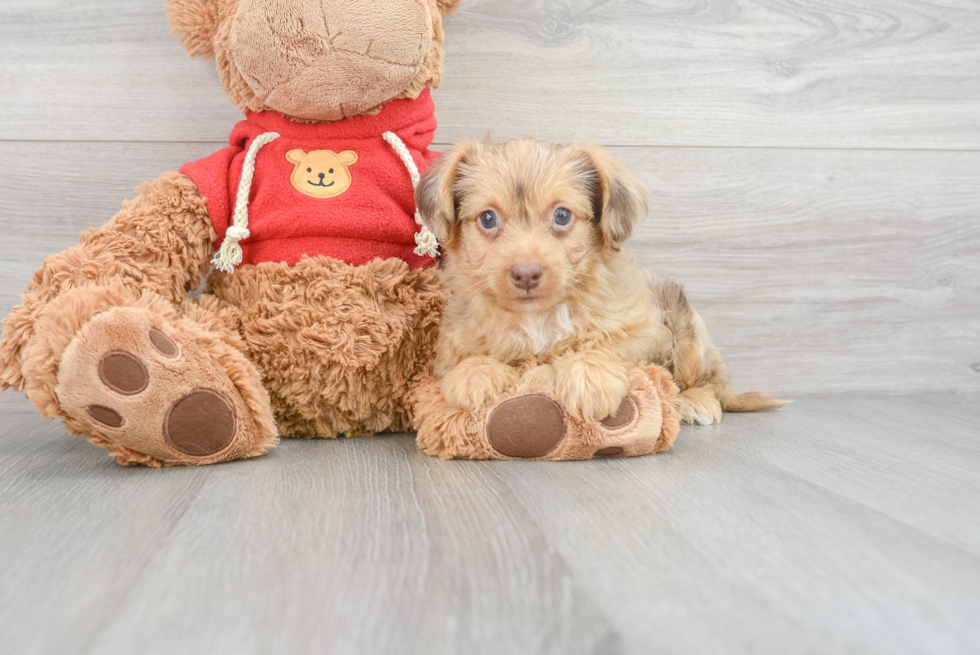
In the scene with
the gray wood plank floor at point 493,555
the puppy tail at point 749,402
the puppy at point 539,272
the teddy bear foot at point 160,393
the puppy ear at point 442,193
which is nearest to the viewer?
the gray wood plank floor at point 493,555

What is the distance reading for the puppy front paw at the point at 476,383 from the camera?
1.61m

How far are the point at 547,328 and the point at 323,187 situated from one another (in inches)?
26.5

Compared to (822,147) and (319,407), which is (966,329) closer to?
(822,147)

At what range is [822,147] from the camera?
8.40 feet

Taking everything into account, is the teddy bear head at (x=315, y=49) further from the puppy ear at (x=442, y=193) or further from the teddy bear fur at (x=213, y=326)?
the puppy ear at (x=442, y=193)

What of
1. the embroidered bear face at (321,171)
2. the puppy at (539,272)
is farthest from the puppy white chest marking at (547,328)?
the embroidered bear face at (321,171)

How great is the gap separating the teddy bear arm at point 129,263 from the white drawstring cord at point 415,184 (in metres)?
0.51

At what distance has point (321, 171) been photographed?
1.88 meters

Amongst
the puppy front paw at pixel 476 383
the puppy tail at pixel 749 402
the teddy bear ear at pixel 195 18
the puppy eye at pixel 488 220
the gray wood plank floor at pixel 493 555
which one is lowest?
the puppy tail at pixel 749 402

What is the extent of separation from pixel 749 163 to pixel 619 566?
74.0 inches

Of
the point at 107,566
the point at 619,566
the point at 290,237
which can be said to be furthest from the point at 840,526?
the point at 290,237

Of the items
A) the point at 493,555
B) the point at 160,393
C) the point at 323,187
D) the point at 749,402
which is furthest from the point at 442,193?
the point at 749,402

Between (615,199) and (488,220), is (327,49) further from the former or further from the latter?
(615,199)

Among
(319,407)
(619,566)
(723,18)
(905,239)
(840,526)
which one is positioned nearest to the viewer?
(619,566)
